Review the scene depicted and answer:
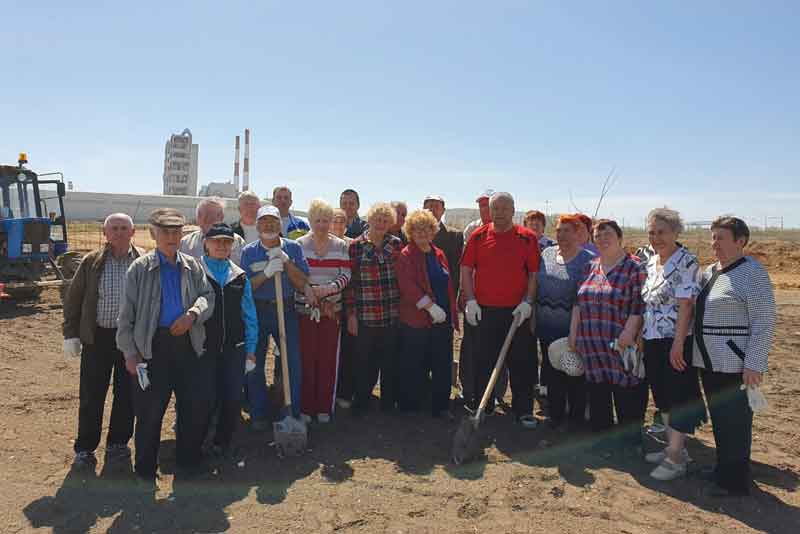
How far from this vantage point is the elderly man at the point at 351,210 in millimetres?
5918

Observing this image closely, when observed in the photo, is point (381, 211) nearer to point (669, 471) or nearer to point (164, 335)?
point (164, 335)

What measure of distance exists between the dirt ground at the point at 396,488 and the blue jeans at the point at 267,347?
0.36 meters

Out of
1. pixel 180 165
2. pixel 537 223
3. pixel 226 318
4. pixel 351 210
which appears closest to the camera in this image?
pixel 226 318

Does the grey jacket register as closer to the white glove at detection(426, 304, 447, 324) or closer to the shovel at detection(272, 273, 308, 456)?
the shovel at detection(272, 273, 308, 456)

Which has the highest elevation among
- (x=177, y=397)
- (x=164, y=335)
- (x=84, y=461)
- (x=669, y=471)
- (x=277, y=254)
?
(x=277, y=254)

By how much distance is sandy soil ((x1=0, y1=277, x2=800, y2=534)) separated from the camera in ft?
11.1

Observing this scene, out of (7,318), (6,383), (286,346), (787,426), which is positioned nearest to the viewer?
(286,346)

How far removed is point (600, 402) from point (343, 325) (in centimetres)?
223

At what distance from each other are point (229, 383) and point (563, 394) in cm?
269

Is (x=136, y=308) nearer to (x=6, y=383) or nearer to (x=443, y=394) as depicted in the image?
(x=443, y=394)

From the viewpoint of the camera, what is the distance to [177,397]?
3.79 metres

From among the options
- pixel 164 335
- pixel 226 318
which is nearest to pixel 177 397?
pixel 164 335

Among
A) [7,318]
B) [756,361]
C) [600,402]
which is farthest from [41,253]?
[756,361]

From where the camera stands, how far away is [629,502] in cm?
366
